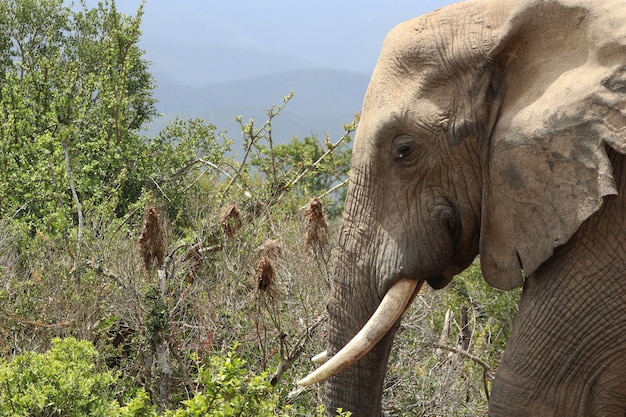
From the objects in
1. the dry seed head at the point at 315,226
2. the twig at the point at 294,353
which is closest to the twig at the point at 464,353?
the twig at the point at 294,353

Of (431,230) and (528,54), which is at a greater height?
(528,54)

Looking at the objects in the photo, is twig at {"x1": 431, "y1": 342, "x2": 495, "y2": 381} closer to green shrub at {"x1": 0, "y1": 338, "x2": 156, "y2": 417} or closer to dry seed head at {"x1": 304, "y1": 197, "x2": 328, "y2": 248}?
dry seed head at {"x1": 304, "y1": 197, "x2": 328, "y2": 248}

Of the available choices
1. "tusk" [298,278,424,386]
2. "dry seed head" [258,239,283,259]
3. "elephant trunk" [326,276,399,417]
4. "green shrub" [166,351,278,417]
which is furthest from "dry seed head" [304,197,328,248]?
"green shrub" [166,351,278,417]

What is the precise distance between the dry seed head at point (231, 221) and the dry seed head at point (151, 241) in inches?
15.4

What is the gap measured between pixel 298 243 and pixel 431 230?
242 centimetres

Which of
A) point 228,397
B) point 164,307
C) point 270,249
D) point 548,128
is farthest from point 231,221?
point 548,128

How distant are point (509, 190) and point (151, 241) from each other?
2106mm

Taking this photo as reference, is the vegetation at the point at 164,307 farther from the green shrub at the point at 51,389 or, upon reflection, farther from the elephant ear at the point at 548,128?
the elephant ear at the point at 548,128

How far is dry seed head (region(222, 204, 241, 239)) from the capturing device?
5.11 metres

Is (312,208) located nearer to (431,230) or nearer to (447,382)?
(447,382)

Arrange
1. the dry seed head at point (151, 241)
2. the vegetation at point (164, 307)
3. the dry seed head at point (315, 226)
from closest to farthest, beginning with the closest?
the vegetation at point (164, 307)
the dry seed head at point (151, 241)
the dry seed head at point (315, 226)

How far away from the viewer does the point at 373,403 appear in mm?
3645

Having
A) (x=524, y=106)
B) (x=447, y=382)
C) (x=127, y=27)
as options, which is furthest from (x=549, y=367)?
(x=127, y=27)

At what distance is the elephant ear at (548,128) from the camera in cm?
292
